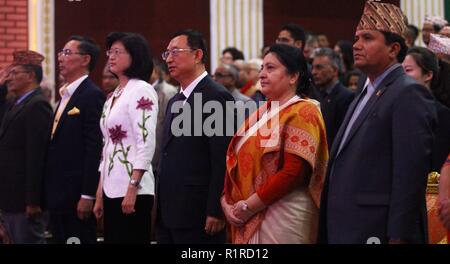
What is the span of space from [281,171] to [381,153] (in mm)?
638

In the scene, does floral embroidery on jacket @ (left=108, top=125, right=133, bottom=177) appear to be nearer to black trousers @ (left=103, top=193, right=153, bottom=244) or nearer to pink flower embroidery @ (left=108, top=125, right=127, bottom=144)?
pink flower embroidery @ (left=108, top=125, right=127, bottom=144)

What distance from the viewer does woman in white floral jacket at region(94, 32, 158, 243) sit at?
17.1 ft

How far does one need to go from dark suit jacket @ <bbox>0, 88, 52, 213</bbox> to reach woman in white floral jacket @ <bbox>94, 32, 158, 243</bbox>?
3.61 feet

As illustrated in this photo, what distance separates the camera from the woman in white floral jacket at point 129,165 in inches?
206

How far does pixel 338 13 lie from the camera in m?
11.1

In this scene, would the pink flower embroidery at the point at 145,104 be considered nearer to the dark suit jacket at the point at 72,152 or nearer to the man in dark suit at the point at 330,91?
the dark suit jacket at the point at 72,152

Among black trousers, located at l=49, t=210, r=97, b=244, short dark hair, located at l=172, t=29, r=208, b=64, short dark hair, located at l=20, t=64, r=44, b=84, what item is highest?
short dark hair, located at l=172, t=29, r=208, b=64

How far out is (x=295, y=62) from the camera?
15.4ft

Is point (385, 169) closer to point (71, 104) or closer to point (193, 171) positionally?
point (193, 171)

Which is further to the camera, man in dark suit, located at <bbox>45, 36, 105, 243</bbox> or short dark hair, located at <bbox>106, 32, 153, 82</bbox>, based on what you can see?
man in dark suit, located at <bbox>45, 36, 105, 243</bbox>

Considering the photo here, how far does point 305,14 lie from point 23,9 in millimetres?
3293

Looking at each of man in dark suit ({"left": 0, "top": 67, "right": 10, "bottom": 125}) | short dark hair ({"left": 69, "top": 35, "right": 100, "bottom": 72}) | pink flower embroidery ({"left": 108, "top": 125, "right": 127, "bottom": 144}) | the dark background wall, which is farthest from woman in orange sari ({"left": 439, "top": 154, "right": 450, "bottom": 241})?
the dark background wall

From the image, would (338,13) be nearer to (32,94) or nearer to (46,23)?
(46,23)

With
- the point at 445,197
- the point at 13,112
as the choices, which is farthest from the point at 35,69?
the point at 445,197
